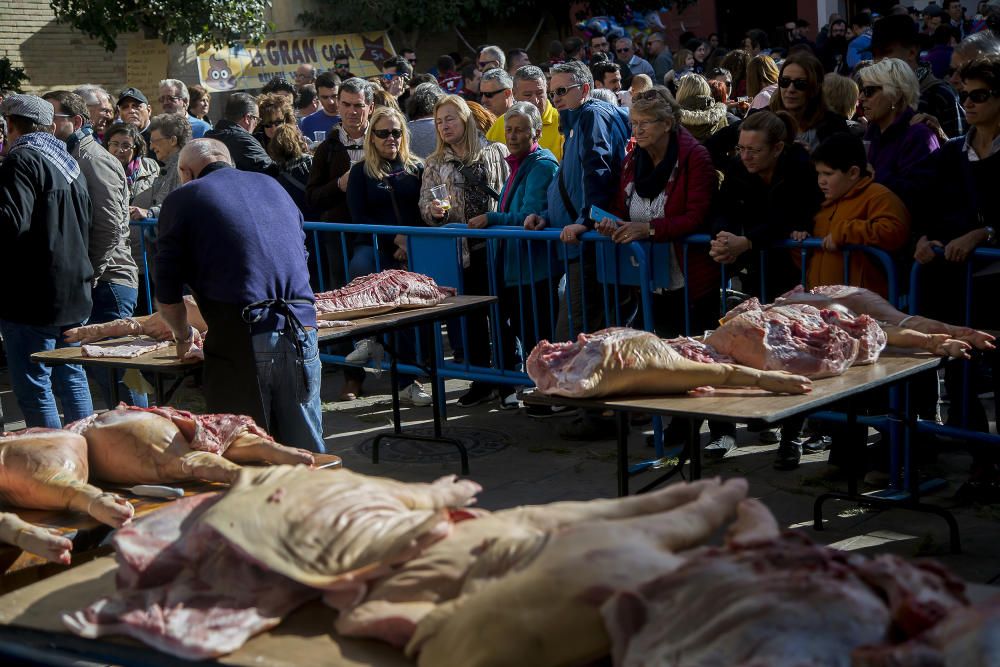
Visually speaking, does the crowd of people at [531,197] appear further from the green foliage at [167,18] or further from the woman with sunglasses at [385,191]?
the green foliage at [167,18]

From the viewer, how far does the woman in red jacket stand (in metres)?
7.05

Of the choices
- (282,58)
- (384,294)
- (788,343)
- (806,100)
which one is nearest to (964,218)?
(788,343)

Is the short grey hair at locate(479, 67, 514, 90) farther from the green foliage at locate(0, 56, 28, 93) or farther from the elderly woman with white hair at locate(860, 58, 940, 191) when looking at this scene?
the green foliage at locate(0, 56, 28, 93)

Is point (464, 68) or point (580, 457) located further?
point (464, 68)

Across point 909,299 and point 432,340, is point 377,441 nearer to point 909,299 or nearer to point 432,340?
point 432,340

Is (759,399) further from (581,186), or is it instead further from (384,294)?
(581,186)

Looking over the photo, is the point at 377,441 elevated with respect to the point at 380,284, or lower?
lower

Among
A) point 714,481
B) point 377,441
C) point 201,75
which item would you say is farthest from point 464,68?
point 714,481

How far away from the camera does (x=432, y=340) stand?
7.67 metres

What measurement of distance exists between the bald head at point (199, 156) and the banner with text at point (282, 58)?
17.2 m

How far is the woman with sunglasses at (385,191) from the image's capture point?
8664 mm

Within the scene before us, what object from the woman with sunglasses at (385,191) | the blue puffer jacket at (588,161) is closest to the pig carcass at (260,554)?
the blue puffer jacket at (588,161)

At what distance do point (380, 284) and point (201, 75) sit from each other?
16.6m

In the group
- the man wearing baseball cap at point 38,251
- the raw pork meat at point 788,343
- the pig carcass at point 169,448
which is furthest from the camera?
the man wearing baseball cap at point 38,251
